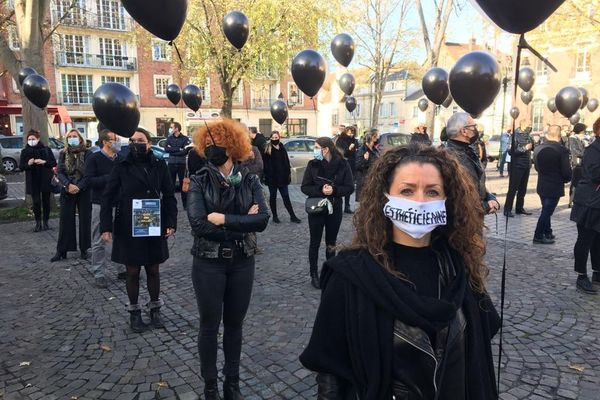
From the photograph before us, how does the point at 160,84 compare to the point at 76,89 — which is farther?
the point at 160,84

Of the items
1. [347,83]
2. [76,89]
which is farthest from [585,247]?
[76,89]

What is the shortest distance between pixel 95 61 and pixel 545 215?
42560mm

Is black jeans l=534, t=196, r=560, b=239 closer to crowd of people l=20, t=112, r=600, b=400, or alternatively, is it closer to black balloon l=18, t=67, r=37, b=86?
crowd of people l=20, t=112, r=600, b=400

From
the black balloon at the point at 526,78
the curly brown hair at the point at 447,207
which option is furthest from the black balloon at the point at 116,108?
the black balloon at the point at 526,78

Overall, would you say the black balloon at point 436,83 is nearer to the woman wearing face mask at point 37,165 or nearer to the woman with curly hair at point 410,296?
the woman wearing face mask at point 37,165

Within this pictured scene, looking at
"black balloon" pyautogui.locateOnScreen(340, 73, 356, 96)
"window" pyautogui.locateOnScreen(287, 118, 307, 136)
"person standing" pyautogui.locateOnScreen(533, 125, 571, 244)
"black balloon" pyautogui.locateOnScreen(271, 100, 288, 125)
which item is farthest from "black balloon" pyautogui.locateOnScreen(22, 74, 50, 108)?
"window" pyautogui.locateOnScreen(287, 118, 307, 136)

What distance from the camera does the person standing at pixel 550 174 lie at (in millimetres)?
7500

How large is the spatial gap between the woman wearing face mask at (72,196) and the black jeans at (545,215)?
7.22m

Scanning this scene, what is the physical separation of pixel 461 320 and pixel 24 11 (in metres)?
12.4

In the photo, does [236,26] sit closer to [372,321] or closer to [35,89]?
[35,89]

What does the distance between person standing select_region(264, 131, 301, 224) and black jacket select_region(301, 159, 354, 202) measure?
3.94 m

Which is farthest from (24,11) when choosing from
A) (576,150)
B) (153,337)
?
(576,150)

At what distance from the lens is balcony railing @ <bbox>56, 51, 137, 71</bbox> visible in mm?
39812

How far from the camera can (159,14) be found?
4.29m
